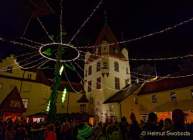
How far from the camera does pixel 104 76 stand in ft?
125

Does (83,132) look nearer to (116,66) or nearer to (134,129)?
(134,129)

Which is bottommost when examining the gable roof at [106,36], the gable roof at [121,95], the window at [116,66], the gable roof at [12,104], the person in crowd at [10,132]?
the person in crowd at [10,132]

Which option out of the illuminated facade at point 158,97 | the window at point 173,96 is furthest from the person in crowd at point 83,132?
the window at point 173,96

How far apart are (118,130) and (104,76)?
29221 mm

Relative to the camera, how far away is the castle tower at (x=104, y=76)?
3734 cm

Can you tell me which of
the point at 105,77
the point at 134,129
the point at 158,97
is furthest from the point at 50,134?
the point at 105,77

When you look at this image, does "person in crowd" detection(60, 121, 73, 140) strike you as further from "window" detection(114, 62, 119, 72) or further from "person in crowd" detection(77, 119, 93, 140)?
"window" detection(114, 62, 119, 72)

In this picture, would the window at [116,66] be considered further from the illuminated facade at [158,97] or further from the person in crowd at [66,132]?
the person in crowd at [66,132]

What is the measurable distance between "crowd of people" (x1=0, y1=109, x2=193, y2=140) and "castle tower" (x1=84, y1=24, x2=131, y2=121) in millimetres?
24537

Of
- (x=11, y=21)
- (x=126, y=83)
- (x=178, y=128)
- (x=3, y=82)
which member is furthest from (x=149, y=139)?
(x=126, y=83)

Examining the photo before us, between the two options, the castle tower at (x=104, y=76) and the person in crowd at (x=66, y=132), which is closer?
the person in crowd at (x=66, y=132)

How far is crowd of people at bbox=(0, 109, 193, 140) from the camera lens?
3736 mm

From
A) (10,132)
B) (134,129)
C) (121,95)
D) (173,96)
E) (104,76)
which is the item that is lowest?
(10,132)

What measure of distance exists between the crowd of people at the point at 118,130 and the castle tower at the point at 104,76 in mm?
24537
